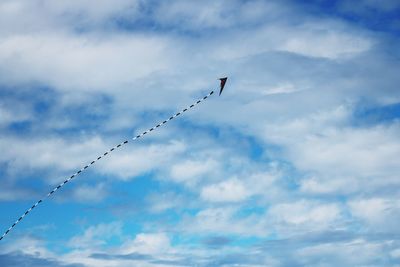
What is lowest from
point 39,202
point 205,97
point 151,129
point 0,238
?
point 0,238

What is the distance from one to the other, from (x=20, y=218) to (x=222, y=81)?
100 ft

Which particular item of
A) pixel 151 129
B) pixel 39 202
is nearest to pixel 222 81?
pixel 151 129

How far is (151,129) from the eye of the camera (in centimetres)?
5691

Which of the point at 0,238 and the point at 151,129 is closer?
the point at 0,238

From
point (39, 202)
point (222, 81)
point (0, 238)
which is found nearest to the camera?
point (0, 238)

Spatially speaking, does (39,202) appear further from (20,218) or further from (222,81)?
(222,81)

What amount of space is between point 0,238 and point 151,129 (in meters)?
21.5

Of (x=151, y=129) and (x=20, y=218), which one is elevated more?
(x=151, y=129)

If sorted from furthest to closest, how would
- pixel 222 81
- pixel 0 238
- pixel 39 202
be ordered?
pixel 222 81
pixel 39 202
pixel 0 238

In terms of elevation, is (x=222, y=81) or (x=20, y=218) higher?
(x=222, y=81)

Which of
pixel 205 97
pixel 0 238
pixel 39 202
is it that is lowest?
pixel 0 238

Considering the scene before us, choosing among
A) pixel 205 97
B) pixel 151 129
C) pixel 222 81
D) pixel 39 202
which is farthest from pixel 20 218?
pixel 222 81

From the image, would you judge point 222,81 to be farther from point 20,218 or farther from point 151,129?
point 20,218

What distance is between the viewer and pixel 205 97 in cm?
5728
